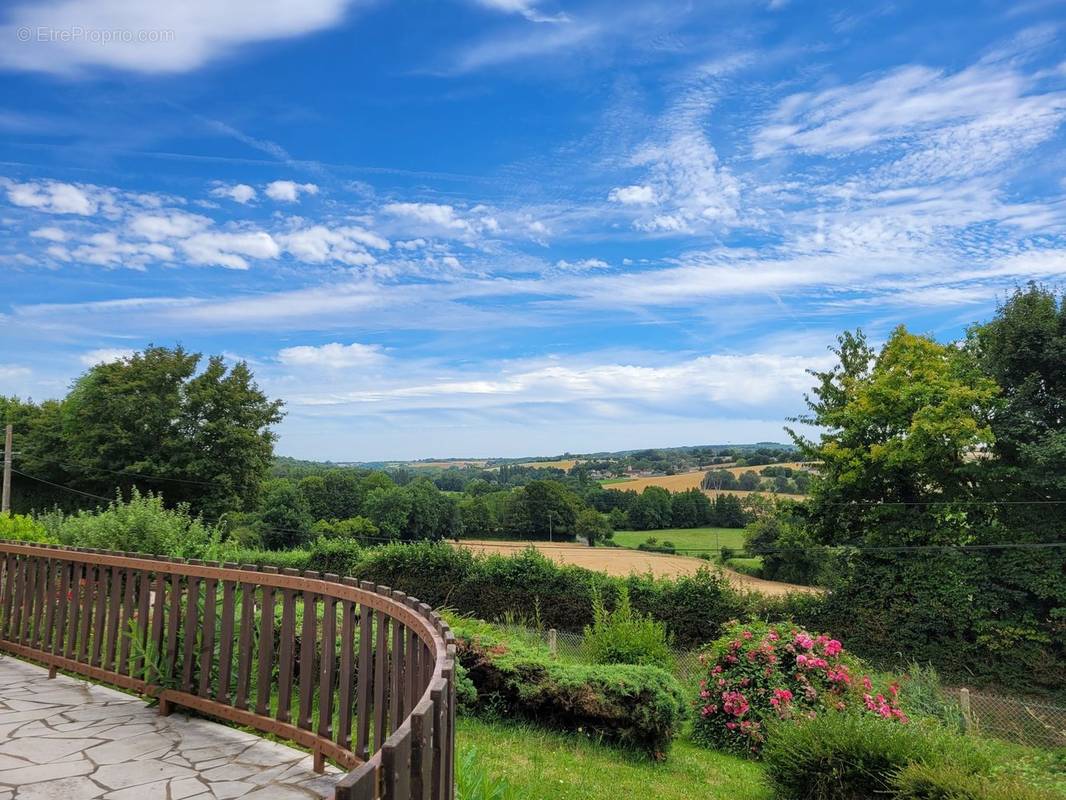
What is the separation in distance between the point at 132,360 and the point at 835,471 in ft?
100

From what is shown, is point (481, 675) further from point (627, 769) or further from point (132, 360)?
point (132, 360)

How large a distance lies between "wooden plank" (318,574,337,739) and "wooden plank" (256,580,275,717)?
0.42 m

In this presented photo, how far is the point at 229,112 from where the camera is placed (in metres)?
11.4

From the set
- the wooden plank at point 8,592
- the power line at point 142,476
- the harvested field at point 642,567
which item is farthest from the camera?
the power line at point 142,476

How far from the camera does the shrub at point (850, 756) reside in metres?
4.86

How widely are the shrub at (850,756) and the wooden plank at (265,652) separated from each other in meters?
3.78

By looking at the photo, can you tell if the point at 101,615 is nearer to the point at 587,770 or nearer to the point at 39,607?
the point at 39,607

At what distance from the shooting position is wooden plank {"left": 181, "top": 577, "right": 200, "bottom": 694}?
4.46 meters

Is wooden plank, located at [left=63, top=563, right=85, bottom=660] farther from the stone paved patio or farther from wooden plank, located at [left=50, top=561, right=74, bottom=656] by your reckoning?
the stone paved patio

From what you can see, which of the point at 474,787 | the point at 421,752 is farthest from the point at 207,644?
the point at 421,752

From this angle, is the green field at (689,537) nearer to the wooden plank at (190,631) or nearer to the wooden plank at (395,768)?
the wooden plank at (190,631)

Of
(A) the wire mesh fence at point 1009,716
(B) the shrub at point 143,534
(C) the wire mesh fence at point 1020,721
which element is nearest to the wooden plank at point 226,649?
(B) the shrub at point 143,534

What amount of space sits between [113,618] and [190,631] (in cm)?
96

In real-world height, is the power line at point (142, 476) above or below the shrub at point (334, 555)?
above
